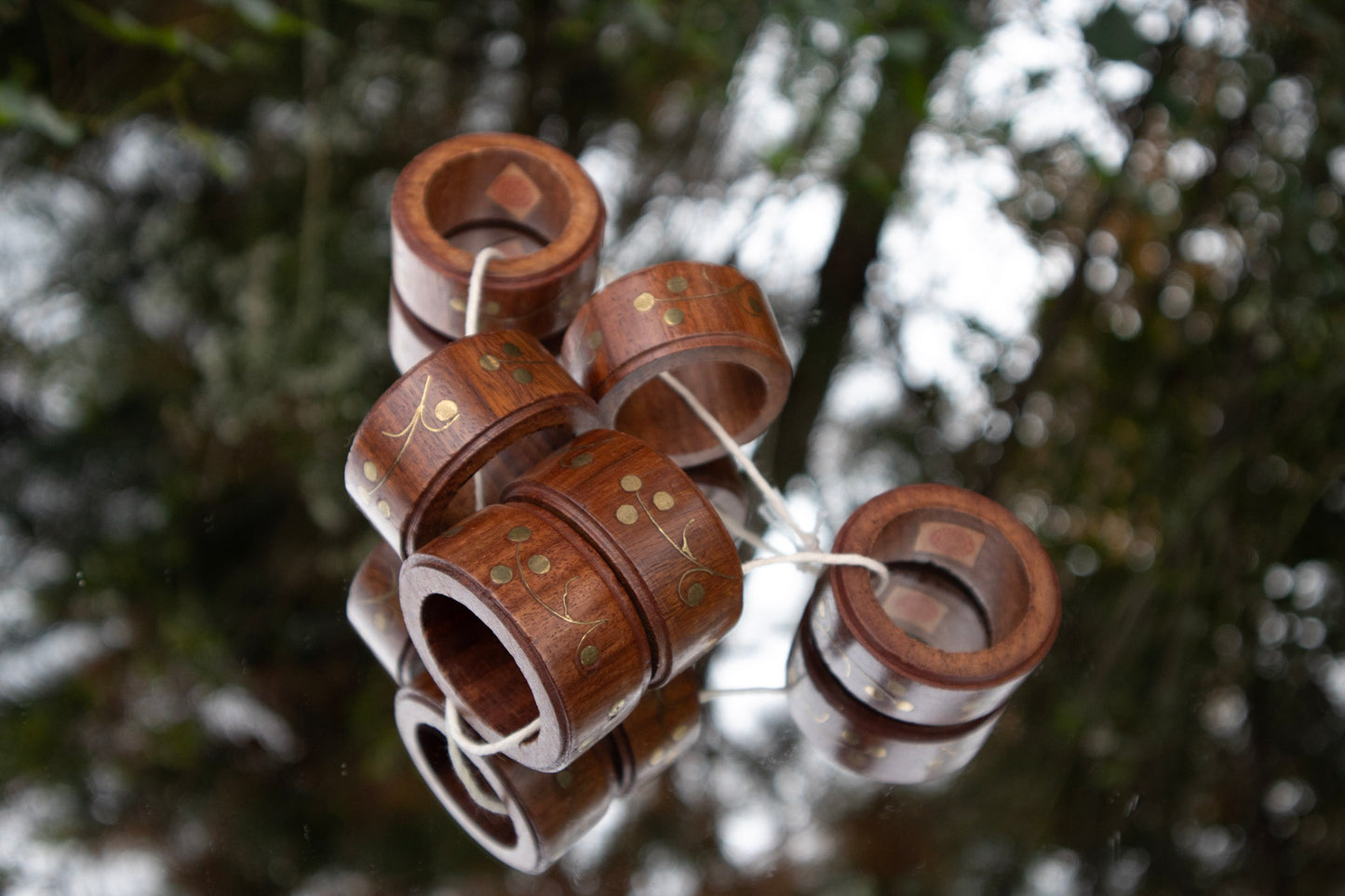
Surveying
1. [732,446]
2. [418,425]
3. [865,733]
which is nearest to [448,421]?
[418,425]

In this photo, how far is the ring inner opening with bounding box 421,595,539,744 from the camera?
1.09 ft

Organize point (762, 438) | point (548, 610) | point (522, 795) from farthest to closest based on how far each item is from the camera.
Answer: point (762, 438)
point (522, 795)
point (548, 610)

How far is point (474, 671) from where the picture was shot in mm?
340

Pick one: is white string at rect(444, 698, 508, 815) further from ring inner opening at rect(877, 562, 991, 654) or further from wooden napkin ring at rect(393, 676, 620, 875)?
ring inner opening at rect(877, 562, 991, 654)

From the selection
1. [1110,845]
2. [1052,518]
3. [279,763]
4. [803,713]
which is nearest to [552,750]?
[803,713]

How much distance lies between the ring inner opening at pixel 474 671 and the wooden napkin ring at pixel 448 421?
28 millimetres

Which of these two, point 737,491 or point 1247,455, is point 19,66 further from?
point 1247,455

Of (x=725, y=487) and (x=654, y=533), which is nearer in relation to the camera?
(x=654, y=533)

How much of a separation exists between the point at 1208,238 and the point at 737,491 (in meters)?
0.56

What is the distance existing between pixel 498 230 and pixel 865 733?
276 mm

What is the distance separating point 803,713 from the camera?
443 millimetres

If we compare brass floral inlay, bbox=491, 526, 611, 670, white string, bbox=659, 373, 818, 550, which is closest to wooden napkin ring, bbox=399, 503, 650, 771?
brass floral inlay, bbox=491, 526, 611, 670

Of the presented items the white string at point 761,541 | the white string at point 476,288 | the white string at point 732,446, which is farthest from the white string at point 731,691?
the white string at point 476,288

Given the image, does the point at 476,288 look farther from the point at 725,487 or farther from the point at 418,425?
the point at 725,487
